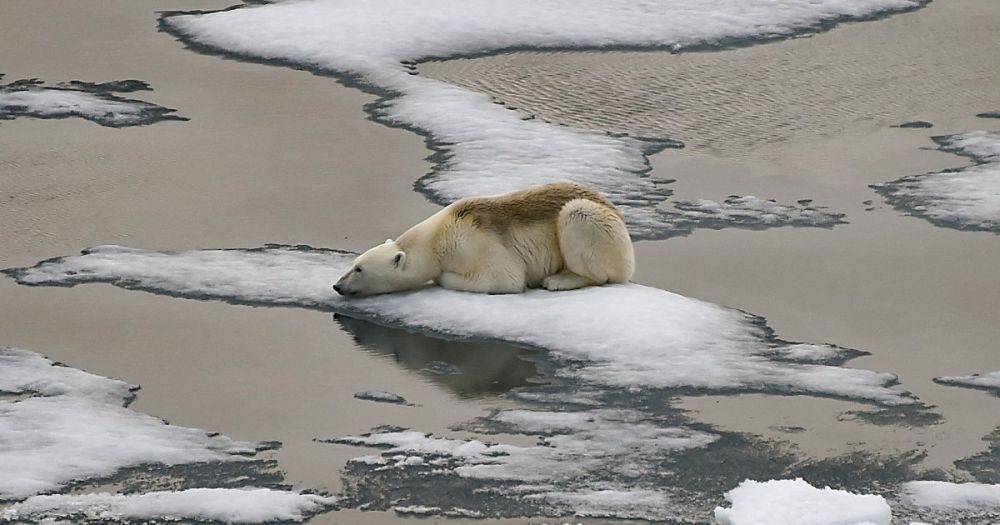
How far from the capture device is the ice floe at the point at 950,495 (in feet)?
21.6

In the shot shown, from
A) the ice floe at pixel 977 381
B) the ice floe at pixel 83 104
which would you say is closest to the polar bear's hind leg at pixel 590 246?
the ice floe at pixel 977 381

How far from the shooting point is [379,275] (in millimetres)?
8961

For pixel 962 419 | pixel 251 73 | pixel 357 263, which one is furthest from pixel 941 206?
pixel 251 73

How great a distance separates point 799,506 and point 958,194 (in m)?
5.65

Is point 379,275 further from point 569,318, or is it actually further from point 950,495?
point 950,495

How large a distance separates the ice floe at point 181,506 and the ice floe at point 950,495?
2.52 m

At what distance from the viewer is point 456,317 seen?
340 inches

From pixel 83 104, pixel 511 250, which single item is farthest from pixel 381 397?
pixel 83 104

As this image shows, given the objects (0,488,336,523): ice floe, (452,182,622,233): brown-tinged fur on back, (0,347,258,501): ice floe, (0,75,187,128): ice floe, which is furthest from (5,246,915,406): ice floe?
(0,75,187,128): ice floe

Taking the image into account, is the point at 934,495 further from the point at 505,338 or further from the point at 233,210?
the point at 233,210

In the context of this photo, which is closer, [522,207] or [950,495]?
[950,495]

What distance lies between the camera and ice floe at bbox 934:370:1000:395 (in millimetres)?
7961

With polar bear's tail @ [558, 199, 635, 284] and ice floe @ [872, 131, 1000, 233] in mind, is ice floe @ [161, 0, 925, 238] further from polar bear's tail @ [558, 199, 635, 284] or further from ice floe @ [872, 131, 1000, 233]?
polar bear's tail @ [558, 199, 635, 284]

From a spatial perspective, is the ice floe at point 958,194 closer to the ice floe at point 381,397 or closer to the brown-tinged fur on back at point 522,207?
the brown-tinged fur on back at point 522,207
